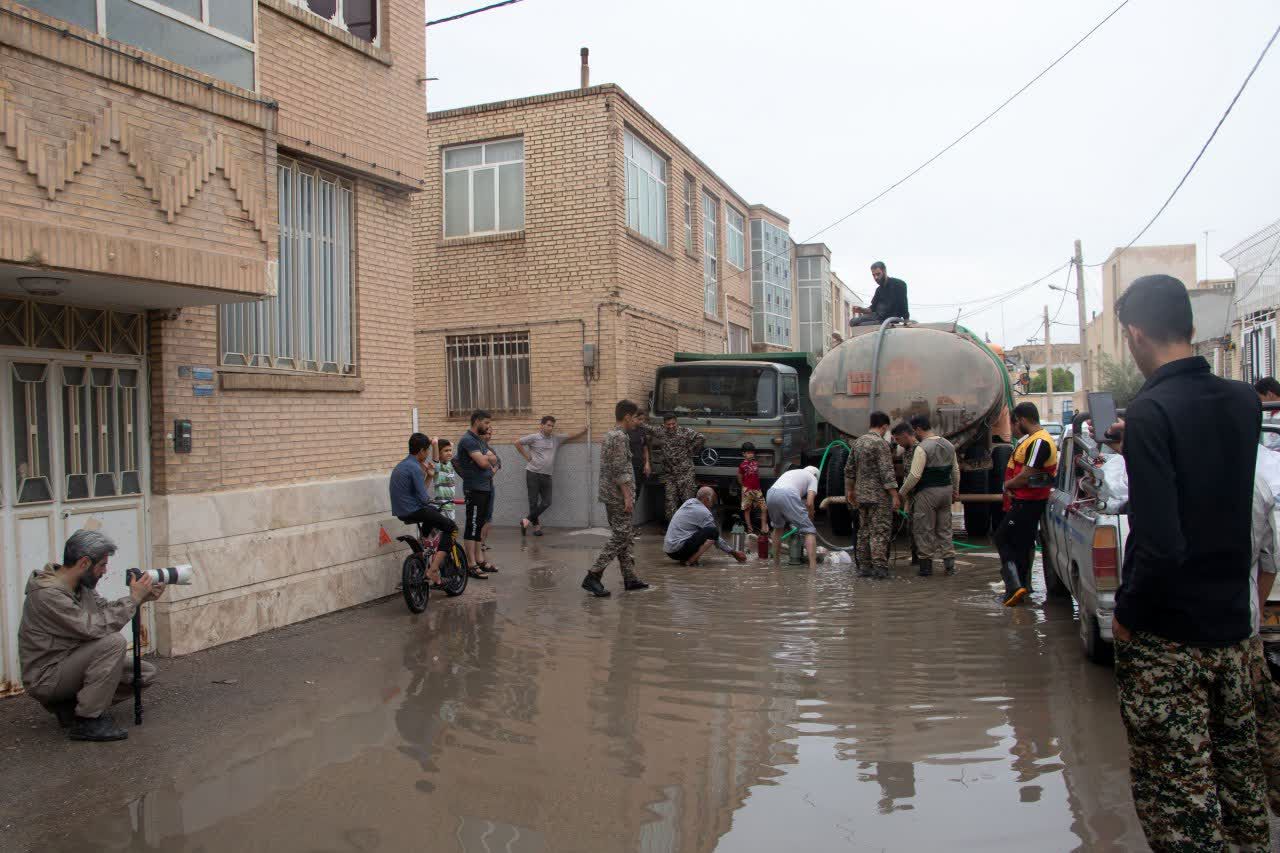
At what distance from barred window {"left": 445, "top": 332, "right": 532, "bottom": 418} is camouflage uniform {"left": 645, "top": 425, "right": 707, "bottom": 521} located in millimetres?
2695

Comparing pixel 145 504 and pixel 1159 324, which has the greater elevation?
pixel 1159 324

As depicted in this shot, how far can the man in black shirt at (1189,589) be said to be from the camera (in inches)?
111

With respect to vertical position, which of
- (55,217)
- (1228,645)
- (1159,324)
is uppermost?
(55,217)

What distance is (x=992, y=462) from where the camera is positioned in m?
12.0

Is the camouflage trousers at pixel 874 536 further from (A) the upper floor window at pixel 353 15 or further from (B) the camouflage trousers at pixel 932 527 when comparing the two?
(A) the upper floor window at pixel 353 15

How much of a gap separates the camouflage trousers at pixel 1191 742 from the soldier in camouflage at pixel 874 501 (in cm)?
686

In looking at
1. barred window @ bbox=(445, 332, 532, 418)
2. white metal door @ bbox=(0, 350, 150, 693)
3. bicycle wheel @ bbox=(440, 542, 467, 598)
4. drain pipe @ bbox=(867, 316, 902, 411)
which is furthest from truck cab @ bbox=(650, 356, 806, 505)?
white metal door @ bbox=(0, 350, 150, 693)

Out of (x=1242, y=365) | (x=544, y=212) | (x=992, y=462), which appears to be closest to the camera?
(x=992, y=462)

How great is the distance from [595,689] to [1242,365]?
1011 inches

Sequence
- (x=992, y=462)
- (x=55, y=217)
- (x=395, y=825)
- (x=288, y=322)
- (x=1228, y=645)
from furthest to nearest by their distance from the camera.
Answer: (x=992, y=462), (x=288, y=322), (x=55, y=217), (x=395, y=825), (x=1228, y=645)

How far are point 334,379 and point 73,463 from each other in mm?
2553

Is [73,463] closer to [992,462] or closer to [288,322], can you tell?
[288,322]

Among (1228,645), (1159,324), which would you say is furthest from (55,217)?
(1228,645)

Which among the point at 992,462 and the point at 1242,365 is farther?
the point at 1242,365
